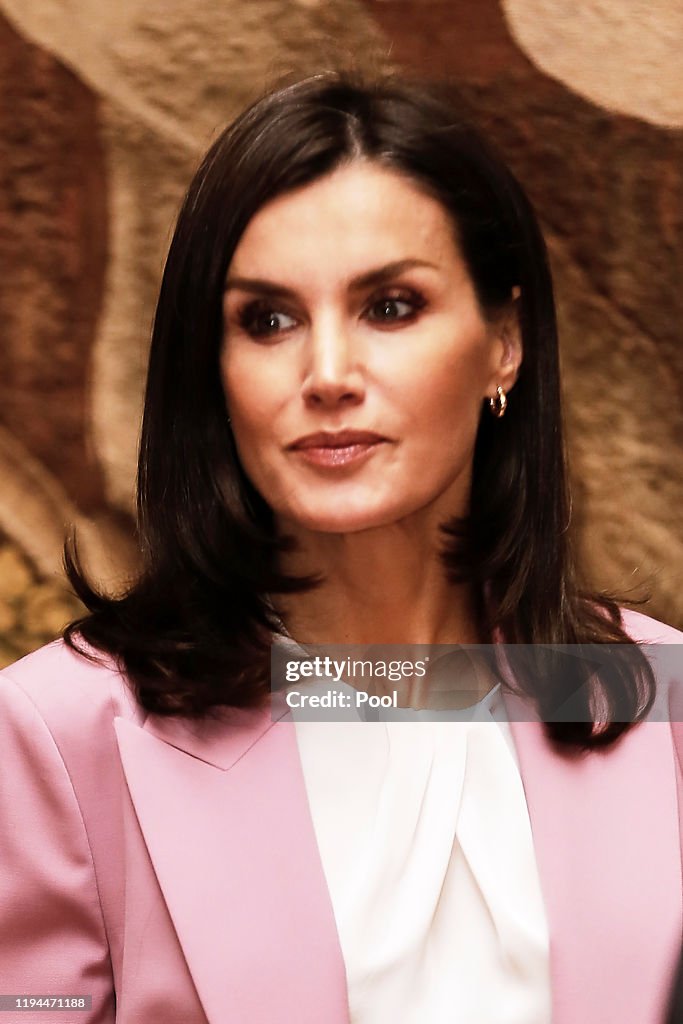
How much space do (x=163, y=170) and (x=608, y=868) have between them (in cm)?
73

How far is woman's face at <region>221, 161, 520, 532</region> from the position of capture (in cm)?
91

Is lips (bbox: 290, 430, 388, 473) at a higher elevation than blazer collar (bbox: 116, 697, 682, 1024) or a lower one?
higher

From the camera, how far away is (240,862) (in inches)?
34.8

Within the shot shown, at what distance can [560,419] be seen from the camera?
1.06m

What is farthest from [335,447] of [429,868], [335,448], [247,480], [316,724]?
[429,868]

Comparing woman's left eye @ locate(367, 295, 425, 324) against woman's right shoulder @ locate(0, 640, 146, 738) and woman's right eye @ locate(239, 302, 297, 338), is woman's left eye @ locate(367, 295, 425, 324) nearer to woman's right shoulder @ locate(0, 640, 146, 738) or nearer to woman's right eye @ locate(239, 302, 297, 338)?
woman's right eye @ locate(239, 302, 297, 338)

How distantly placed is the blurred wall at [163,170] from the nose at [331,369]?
12.7 inches

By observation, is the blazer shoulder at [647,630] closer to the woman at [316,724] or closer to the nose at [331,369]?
the woman at [316,724]

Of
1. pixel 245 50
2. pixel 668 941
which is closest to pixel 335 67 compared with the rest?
pixel 245 50

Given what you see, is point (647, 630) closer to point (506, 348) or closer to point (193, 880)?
point (506, 348)

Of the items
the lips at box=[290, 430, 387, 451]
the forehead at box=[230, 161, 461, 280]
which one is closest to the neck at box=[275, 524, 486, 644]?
the lips at box=[290, 430, 387, 451]

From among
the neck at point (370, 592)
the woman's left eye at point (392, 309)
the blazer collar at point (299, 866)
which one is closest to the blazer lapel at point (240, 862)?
the blazer collar at point (299, 866)

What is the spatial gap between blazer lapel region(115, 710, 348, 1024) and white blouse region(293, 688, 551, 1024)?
2cm

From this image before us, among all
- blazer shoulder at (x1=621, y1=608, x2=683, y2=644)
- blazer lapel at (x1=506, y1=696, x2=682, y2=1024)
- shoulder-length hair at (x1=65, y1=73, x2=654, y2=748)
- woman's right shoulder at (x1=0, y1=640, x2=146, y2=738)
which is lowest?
blazer lapel at (x1=506, y1=696, x2=682, y2=1024)
